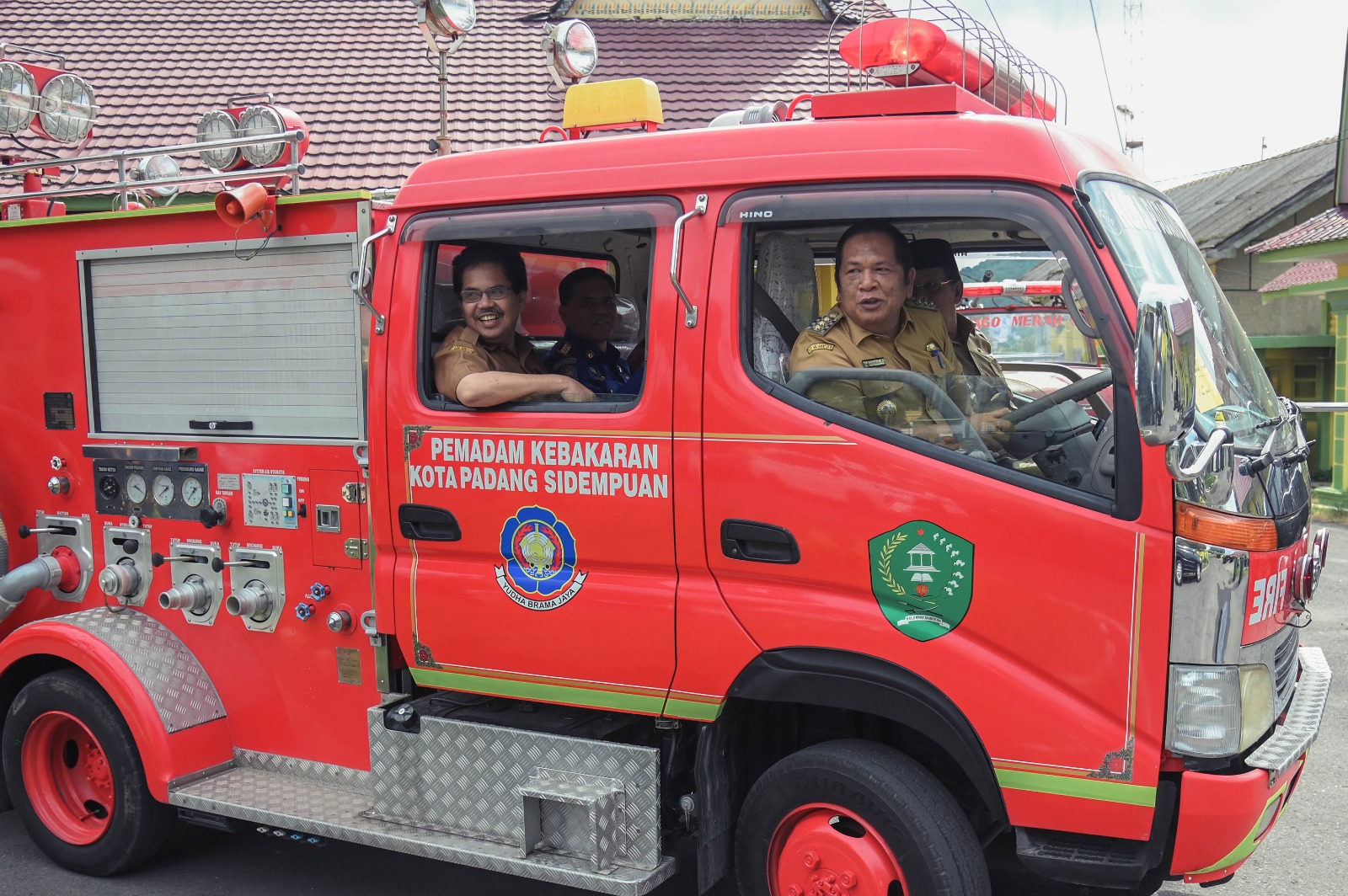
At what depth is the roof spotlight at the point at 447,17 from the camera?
186 inches

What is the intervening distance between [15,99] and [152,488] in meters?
2.13

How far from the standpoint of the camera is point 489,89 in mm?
15500

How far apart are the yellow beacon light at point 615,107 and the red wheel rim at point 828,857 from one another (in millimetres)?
2514

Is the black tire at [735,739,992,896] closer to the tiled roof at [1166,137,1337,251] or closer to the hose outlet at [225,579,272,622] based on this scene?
the hose outlet at [225,579,272,622]

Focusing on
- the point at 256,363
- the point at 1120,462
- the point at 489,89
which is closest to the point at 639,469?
the point at 1120,462

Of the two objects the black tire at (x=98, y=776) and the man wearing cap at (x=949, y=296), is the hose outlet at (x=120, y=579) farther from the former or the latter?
the man wearing cap at (x=949, y=296)

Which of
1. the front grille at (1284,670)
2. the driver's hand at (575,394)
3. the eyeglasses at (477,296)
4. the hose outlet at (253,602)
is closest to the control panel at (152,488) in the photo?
the hose outlet at (253,602)

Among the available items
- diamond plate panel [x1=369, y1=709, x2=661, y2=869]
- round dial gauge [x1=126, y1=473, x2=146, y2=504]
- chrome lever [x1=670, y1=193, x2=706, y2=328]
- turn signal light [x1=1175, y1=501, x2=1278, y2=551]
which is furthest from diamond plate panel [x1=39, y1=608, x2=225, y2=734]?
turn signal light [x1=1175, y1=501, x2=1278, y2=551]

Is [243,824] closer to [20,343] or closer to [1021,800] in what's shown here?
[20,343]

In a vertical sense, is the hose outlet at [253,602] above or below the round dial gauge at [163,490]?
below

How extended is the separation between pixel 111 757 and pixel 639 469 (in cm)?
254

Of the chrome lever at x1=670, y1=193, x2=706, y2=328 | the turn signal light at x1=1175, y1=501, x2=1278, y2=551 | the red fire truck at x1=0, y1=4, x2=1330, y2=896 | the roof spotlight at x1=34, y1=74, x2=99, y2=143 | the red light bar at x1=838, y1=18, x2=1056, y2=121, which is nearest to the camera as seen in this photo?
the turn signal light at x1=1175, y1=501, x2=1278, y2=551

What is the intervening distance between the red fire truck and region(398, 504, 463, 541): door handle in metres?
0.02

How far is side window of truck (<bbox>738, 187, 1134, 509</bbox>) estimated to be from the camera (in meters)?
3.14
